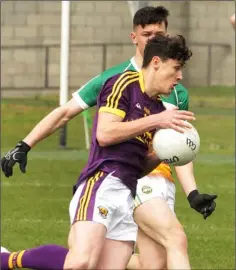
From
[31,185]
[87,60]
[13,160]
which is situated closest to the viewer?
[13,160]

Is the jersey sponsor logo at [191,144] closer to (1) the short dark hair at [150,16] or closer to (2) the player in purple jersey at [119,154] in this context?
(2) the player in purple jersey at [119,154]

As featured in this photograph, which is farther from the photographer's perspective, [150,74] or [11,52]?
[11,52]

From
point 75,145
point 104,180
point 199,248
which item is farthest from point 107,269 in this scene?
point 75,145

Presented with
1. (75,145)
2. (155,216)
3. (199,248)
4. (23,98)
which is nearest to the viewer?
(155,216)

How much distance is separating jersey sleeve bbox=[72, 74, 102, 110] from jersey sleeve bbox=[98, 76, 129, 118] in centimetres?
91

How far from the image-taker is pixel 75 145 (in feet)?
65.2

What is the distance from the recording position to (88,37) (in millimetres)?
30578

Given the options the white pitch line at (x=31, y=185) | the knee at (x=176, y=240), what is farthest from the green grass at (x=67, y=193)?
the knee at (x=176, y=240)

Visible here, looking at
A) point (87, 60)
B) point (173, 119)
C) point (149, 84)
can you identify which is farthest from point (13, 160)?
point (87, 60)

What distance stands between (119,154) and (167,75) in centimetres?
56

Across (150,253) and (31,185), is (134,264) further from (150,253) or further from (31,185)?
(31,185)

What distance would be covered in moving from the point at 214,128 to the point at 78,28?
302 inches

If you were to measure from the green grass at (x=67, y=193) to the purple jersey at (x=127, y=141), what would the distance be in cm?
293

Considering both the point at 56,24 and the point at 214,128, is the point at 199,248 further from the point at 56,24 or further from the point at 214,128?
the point at 56,24
